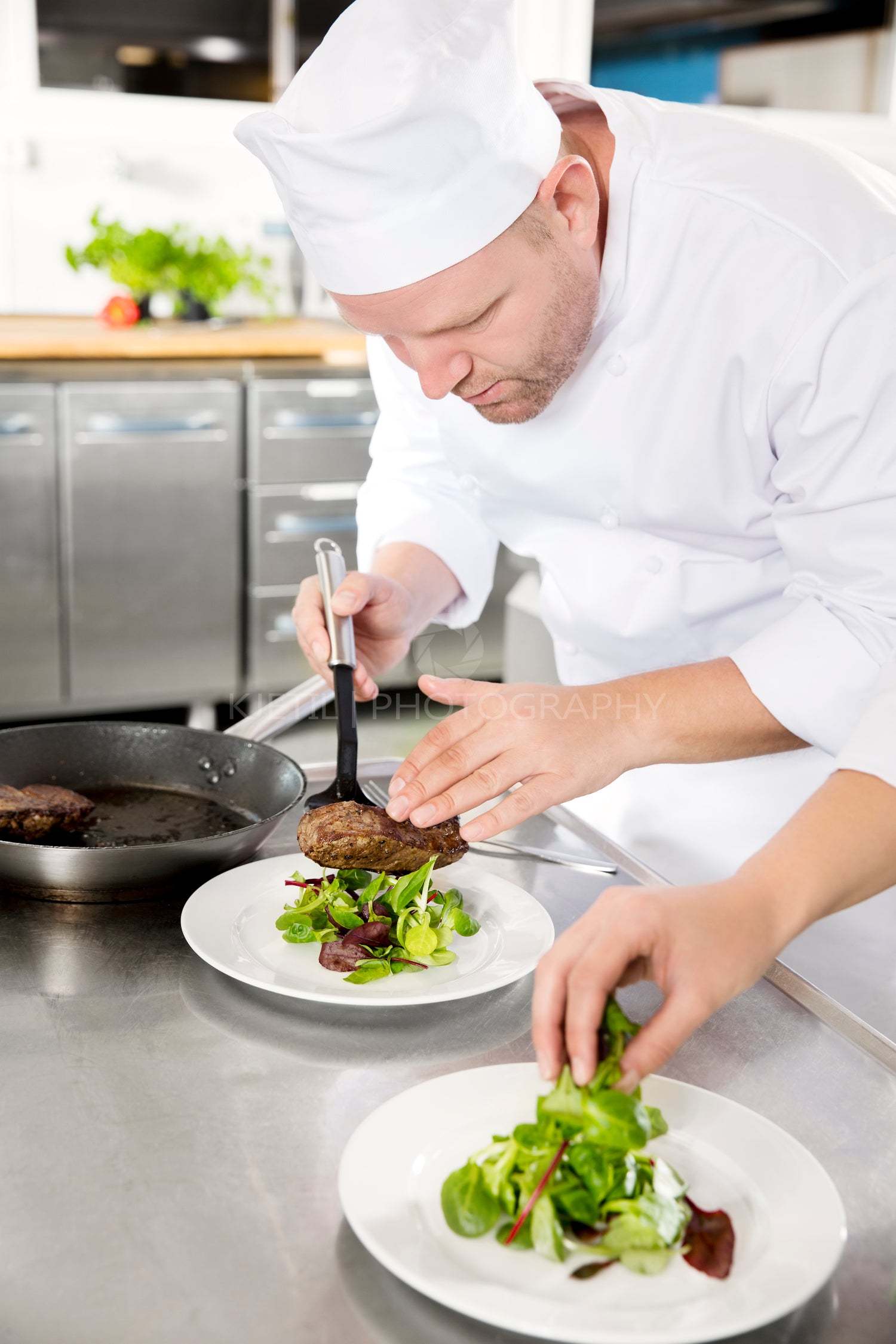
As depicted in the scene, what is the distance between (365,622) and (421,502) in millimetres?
252

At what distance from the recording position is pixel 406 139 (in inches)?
43.4

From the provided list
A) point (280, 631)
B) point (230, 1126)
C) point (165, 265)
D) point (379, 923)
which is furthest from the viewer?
point (165, 265)

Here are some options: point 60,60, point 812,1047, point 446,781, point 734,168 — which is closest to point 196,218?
point 60,60

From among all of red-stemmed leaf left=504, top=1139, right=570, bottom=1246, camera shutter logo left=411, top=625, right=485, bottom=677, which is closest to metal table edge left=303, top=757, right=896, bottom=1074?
red-stemmed leaf left=504, top=1139, right=570, bottom=1246

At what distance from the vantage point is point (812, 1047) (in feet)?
3.04

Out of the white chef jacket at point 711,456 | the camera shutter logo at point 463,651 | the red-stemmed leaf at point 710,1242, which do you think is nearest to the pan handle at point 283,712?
the white chef jacket at point 711,456

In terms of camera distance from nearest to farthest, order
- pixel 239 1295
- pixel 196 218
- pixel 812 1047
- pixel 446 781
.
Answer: pixel 239 1295, pixel 812 1047, pixel 446 781, pixel 196 218

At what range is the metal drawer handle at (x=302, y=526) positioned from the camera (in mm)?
3654

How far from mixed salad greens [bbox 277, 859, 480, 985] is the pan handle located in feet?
0.89

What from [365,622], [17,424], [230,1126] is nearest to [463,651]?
[17,424]

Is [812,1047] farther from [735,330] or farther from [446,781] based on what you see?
[735,330]

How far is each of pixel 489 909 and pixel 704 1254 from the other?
0.44 m

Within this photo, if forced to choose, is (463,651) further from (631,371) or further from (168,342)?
(631,371)

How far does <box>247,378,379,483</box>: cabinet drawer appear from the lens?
11.7 feet
